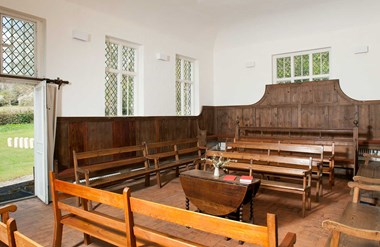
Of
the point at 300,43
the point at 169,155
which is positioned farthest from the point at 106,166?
the point at 300,43

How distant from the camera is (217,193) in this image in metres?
3.07

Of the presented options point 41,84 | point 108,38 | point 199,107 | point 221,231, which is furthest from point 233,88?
point 221,231

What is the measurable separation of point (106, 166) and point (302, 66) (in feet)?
18.8

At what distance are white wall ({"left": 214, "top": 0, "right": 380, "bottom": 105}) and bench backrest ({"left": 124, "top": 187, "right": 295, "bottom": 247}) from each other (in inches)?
247

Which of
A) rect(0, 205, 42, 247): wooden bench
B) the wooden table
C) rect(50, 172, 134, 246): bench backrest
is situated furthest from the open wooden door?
rect(0, 205, 42, 247): wooden bench

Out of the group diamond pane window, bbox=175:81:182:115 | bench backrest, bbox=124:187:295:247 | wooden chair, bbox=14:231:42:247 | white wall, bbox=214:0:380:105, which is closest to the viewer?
wooden chair, bbox=14:231:42:247

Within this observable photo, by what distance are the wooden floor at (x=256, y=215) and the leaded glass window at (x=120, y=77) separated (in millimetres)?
1857

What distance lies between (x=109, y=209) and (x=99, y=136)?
1853 millimetres

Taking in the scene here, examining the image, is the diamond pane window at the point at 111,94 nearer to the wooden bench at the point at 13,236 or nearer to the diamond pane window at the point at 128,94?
the diamond pane window at the point at 128,94

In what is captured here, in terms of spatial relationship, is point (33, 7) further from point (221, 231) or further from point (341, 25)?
point (341, 25)

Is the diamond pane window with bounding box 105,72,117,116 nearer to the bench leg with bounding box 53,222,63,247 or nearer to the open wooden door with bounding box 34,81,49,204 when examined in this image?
the open wooden door with bounding box 34,81,49,204

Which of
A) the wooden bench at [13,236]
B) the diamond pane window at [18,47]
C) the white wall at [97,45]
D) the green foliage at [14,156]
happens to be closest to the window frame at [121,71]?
the white wall at [97,45]

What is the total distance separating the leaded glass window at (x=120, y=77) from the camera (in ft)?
18.9

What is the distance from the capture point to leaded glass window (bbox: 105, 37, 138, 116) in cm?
577
